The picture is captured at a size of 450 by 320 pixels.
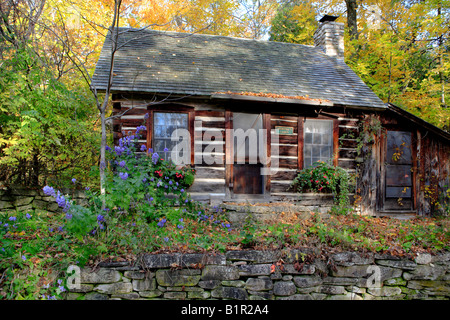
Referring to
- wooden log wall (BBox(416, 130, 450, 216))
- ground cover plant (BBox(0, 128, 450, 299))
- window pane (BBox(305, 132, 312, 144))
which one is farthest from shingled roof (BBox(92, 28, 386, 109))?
ground cover plant (BBox(0, 128, 450, 299))

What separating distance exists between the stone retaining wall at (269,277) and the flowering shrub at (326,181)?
2.90 meters

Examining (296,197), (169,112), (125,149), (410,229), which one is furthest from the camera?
(296,197)

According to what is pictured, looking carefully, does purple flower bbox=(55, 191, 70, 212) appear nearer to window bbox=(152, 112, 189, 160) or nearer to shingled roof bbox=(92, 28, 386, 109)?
shingled roof bbox=(92, 28, 386, 109)

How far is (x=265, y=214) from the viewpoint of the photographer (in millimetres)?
6191

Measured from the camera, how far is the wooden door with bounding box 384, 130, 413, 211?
8.50 metres

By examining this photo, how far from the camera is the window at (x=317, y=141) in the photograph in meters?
8.30

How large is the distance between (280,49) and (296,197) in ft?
19.2

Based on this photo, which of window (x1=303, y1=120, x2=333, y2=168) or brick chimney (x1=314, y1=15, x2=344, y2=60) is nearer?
window (x1=303, y1=120, x2=333, y2=168)

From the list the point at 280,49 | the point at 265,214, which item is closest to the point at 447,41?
the point at 280,49

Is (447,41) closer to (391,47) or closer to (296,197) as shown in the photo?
(391,47)

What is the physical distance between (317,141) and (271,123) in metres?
1.59

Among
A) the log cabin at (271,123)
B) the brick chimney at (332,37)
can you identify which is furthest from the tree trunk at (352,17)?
the log cabin at (271,123)

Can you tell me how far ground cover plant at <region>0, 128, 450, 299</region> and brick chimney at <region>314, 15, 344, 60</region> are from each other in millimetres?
7156

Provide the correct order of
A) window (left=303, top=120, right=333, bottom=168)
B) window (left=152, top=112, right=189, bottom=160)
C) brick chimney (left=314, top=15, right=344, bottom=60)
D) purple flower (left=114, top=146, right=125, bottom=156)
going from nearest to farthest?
purple flower (left=114, top=146, right=125, bottom=156), window (left=152, top=112, right=189, bottom=160), window (left=303, top=120, right=333, bottom=168), brick chimney (left=314, top=15, right=344, bottom=60)
